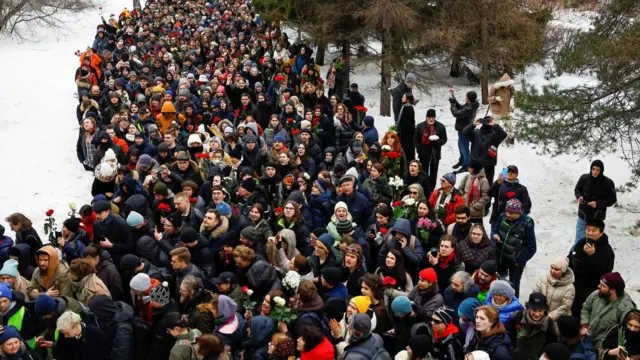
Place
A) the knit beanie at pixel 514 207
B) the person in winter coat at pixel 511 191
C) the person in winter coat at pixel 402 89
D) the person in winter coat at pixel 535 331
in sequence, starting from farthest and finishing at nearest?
the person in winter coat at pixel 402 89
the person in winter coat at pixel 511 191
the knit beanie at pixel 514 207
the person in winter coat at pixel 535 331

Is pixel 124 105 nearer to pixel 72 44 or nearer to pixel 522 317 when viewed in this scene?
pixel 522 317

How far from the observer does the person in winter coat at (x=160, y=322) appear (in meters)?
5.67

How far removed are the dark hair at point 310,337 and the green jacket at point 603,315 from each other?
109 inches

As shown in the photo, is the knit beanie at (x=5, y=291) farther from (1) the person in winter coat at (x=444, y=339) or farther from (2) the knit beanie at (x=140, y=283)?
(1) the person in winter coat at (x=444, y=339)

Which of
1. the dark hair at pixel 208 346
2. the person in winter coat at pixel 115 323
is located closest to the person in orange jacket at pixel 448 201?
the dark hair at pixel 208 346

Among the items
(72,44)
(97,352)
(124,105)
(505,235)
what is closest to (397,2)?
(124,105)

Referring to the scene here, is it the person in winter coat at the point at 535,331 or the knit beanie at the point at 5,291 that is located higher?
the person in winter coat at the point at 535,331

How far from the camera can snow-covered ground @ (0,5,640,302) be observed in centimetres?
1025

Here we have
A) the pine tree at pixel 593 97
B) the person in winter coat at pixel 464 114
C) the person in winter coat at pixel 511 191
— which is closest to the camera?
the person in winter coat at pixel 511 191

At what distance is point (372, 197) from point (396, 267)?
2.70 meters

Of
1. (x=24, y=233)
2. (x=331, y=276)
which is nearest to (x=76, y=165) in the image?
(x=24, y=233)

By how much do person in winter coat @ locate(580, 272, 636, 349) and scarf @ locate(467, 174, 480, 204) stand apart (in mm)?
3162

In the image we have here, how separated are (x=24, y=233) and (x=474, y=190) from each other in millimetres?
6270

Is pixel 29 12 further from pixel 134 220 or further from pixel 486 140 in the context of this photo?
pixel 486 140
